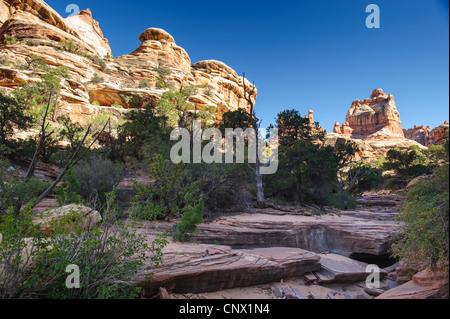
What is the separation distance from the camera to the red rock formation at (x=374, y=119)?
64.2 metres

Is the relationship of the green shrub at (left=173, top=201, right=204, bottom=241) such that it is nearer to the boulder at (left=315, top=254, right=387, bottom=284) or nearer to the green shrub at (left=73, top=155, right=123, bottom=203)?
the green shrub at (left=73, top=155, right=123, bottom=203)

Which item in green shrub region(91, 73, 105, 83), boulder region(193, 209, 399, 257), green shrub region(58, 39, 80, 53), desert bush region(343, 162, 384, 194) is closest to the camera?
boulder region(193, 209, 399, 257)

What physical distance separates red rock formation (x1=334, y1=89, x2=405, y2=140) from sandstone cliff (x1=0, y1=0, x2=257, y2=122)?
5315cm

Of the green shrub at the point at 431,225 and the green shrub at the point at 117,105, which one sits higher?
the green shrub at the point at 117,105

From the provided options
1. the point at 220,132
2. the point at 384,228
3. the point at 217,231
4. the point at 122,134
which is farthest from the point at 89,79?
the point at 384,228

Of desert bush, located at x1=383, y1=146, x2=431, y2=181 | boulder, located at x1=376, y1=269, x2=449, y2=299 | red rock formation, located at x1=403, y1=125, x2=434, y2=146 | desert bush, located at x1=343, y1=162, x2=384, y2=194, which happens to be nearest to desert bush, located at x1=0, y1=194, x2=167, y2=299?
boulder, located at x1=376, y1=269, x2=449, y2=299

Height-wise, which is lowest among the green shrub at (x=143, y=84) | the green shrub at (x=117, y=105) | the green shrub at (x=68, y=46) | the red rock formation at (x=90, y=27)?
the green shrub at (x=117, y=105)

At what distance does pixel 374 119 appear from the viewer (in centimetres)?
6919

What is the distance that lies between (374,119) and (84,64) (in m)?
82.8

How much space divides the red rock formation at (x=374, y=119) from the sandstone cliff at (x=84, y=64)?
53.2m

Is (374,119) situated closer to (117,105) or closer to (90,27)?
(117,105)

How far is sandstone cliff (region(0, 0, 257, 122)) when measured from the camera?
862 inches

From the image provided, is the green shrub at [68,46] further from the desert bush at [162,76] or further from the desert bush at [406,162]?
the desert bush at [406,162]

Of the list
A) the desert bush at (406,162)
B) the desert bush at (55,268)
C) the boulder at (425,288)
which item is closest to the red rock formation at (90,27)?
the desert bush at (55,268)
